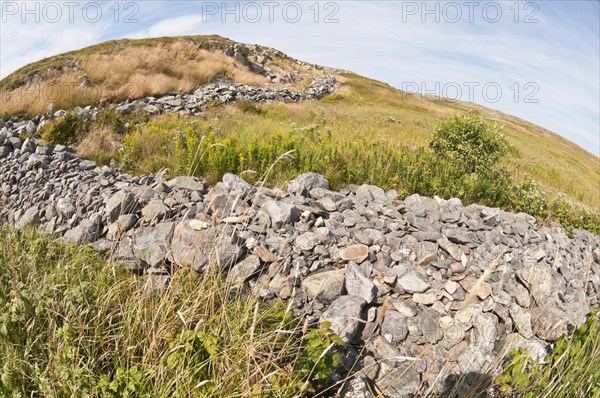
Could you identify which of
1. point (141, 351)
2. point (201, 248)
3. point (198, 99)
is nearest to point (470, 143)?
point (201, 248)

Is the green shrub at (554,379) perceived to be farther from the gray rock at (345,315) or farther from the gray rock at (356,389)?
the gray rock at (345,315)

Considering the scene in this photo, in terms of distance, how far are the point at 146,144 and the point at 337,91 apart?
26.3 m

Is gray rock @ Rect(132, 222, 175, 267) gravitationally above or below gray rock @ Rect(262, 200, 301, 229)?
below

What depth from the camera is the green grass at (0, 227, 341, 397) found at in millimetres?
2076

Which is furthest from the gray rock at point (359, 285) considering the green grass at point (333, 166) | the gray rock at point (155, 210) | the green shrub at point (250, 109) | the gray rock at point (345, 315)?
the green shrub at point (250, 109)

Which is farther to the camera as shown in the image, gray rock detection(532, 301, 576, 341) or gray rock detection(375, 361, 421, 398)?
gray rock detection(532, 301, 576, 341)

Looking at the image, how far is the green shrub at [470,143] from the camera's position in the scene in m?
7.84

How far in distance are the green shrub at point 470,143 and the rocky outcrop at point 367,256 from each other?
2.34 metres

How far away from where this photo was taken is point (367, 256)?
414cm

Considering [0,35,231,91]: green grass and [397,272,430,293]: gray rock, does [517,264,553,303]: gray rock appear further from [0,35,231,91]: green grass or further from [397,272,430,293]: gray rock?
[0,35,231,91]: green grass

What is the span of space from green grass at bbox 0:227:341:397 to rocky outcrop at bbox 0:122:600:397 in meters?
0.40

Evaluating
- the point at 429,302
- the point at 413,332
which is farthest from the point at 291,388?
the point at 429,302

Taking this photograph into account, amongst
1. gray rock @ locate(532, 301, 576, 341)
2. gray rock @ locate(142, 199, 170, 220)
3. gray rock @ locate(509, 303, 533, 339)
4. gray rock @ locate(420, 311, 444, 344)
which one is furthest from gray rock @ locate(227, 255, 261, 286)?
gray rock @ locate(532, 301, 576, 341)

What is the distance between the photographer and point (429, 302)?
12.5 ft
